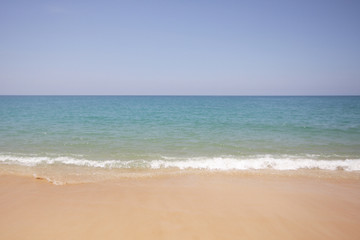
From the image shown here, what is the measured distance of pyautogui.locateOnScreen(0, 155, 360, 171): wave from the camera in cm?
796

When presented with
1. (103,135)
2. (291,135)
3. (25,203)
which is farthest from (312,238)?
(103,135)

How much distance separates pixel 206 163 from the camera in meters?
8.41

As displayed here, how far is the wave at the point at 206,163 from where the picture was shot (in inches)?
314

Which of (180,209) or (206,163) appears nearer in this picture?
(180,209)

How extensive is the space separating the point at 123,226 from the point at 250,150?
8.51m

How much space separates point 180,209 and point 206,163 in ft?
13.4

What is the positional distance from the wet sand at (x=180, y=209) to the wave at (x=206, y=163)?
1.62 meters

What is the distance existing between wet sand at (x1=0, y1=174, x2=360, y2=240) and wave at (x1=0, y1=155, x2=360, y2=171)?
162cm

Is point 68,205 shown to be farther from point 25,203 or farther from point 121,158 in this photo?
point 121,158

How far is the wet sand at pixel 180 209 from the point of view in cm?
375

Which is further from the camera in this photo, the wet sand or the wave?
the wave

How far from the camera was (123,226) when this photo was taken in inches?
152

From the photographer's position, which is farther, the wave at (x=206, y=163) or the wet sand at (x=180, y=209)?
the wave at (x=206, y=163)

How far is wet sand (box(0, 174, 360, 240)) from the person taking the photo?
12.3 ft
